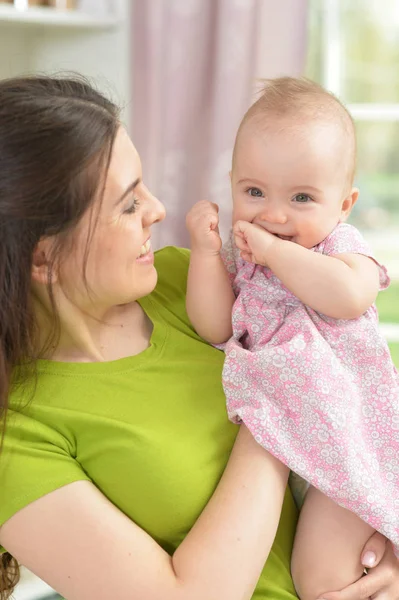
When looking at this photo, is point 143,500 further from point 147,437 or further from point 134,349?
point 134,349

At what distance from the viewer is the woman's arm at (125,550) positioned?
1.19m

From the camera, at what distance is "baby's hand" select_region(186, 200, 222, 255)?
142cm

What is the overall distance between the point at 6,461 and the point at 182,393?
31 centimetres

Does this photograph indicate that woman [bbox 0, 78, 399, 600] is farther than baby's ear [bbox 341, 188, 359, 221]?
No

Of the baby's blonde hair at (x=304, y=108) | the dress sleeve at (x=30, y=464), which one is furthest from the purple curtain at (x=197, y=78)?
the dress sleeve at (x=30, y=464)

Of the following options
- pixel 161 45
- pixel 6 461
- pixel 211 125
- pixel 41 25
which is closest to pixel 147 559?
pixel 6 461

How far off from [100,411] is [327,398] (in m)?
0.36

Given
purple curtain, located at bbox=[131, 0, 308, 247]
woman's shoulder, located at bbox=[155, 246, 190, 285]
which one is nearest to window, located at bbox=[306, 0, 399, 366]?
purple curtain, located at bbox=[131, 0, 308, 247]

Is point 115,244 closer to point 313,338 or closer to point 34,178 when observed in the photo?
point 34,178

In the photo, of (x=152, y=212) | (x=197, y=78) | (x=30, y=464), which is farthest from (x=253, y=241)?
(x=197, y=78)

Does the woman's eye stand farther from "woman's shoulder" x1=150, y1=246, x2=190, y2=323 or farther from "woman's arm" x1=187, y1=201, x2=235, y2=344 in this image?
"woman's shoulder" x1=150, y1=246, x2=190, y2=323

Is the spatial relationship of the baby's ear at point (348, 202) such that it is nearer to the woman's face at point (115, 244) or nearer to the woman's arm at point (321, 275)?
the woman's arm at point (321, 275)

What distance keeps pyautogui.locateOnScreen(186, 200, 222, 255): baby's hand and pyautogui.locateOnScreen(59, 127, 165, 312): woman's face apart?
81mm

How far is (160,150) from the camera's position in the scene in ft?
8.60
